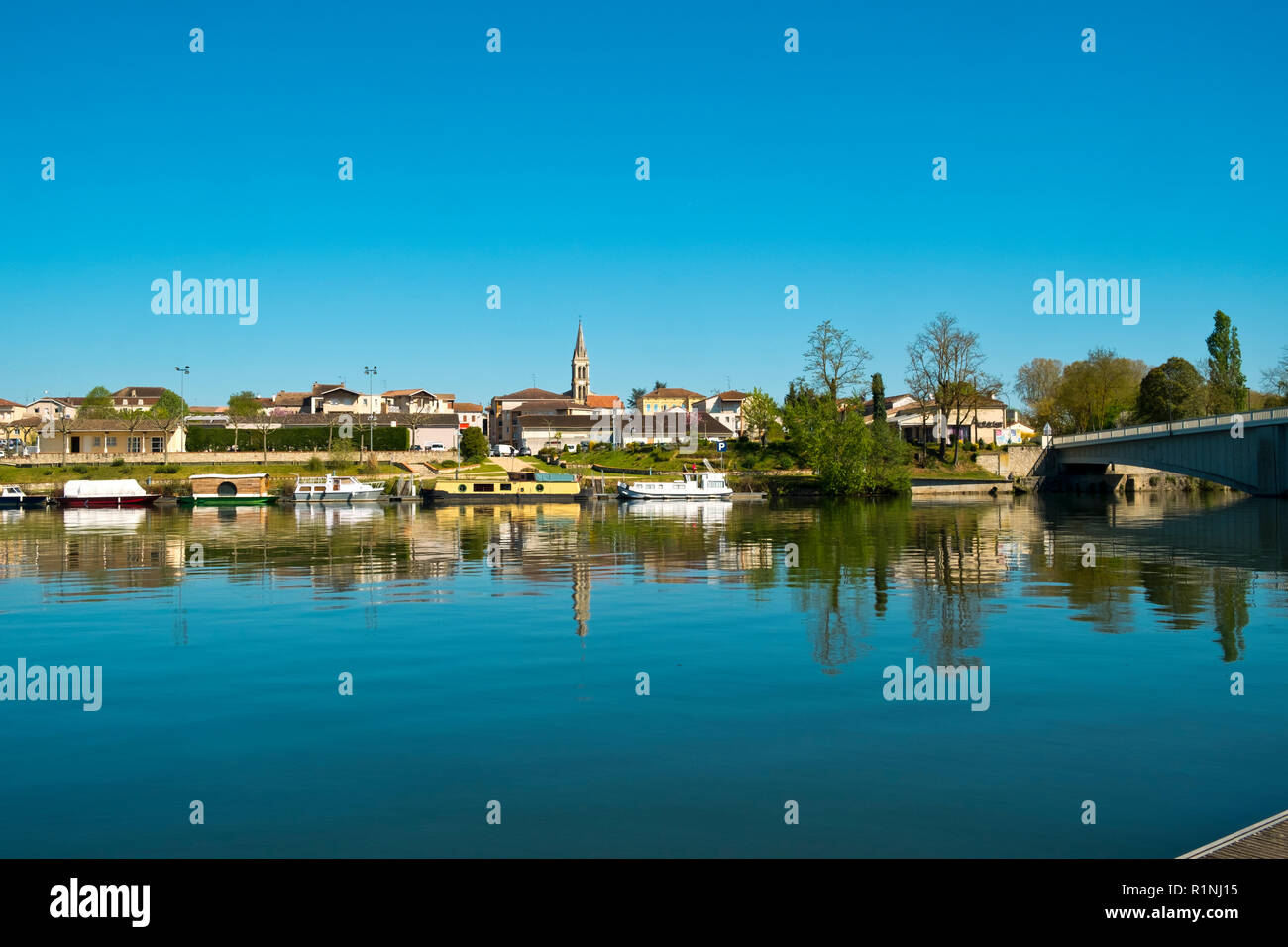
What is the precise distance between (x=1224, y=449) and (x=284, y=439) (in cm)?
10970

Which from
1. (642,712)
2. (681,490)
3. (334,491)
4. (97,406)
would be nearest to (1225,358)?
(681,490)

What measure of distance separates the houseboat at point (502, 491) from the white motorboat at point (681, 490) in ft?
16.6

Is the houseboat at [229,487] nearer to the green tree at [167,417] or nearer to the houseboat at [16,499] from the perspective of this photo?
the houseboat at [16,499]

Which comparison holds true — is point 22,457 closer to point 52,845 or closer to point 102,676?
point 102,676

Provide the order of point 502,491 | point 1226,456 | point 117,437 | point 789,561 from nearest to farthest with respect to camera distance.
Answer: point 789,561 → point 1226,456 → point 502,491 → point 117,437

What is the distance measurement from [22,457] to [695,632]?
11854 cm

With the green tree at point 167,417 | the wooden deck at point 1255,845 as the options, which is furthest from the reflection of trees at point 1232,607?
the green tree at point 167,417

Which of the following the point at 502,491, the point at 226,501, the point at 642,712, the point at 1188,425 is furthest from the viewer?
the point at 502,491

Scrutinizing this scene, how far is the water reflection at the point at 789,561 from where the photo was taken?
25.9 meters

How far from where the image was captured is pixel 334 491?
9681cm

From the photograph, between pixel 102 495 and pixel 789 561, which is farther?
pixel 102 495

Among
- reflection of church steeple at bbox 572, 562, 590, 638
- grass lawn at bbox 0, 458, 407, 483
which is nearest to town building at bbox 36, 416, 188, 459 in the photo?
grass lawn at bbox 0, 458, 407, 483

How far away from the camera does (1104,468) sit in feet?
384

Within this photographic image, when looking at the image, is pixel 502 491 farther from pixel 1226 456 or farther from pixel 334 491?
pixel 1226 456
